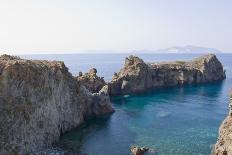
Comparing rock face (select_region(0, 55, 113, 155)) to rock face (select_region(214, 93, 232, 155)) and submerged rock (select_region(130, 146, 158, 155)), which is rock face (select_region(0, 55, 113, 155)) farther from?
rock face (select_region(214, 93, 232, 155))

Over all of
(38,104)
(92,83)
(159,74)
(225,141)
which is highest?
(38,104)

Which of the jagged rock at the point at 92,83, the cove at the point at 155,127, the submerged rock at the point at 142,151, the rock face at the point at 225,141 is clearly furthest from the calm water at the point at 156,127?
the rock face at the point at 225,141

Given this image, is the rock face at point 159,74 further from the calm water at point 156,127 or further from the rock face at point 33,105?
the rock face at point 33,105

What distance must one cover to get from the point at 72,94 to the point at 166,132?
2344 centimetres

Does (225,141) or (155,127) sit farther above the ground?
(225,141)

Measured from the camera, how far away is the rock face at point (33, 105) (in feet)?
189

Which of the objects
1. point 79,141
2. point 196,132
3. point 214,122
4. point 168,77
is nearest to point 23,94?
point 79,141

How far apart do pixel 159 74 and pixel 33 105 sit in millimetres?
87708

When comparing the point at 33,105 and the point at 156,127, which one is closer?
the point at 33,105

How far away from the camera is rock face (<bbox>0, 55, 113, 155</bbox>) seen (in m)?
57.5

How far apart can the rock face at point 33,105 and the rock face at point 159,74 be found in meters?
47.2

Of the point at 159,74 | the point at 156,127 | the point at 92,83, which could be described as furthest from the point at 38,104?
the point at 159,74

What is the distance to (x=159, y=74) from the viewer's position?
14412cm

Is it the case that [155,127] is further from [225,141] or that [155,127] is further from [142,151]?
[225,141]
